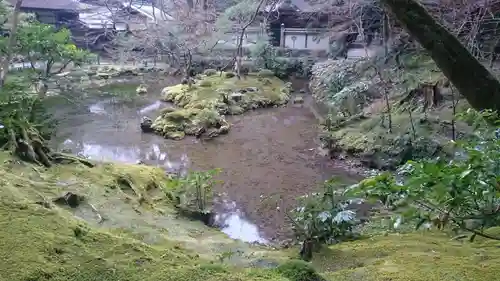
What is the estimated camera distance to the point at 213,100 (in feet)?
57.6

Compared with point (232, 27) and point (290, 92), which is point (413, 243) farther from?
point (232, 27)

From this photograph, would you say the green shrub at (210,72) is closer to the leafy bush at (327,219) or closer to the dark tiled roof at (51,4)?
the dark tiled roof at (51,4)

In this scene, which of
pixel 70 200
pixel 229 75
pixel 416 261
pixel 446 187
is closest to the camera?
pixel 446 187

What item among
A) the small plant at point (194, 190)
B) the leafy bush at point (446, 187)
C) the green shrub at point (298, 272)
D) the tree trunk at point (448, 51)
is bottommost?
the small plant at point (194, 190)

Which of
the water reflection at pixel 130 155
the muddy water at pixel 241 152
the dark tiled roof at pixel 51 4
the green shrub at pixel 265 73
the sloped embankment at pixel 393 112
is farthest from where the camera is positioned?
the dark tiled roof at pixel 51 4

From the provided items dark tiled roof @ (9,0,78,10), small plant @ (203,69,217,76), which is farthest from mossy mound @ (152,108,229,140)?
dark tiled roof @ (9,0,78,10)

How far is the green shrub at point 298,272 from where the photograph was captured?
7.14 ft

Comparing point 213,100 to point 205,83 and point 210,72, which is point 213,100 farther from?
point 210,72

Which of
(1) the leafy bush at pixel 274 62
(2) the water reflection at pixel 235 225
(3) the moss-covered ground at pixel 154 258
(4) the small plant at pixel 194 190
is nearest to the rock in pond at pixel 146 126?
(2) the water reflection at pixel 235 225

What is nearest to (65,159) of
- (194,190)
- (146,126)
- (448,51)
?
(194,190)

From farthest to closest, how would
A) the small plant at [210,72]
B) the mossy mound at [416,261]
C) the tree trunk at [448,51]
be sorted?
the small plant at [210,72] < the tree trunk at [448,51] < the mossy mound at [416,261]

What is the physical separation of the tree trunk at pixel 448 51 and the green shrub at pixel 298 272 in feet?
5.18

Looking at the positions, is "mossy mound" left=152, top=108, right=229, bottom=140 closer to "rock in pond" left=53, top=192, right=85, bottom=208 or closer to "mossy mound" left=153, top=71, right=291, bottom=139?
"mossy mound" left=153, top=71, right=291, bottom=139

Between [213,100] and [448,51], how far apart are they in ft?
49.4
